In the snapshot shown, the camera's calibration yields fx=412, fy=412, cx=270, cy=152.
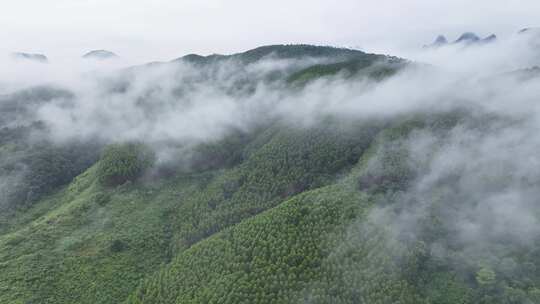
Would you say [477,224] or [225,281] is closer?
[225,281]

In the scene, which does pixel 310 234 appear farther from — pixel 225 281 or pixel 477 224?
pixel 477 224

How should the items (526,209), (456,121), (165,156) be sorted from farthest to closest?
(165,156)
(456,121)
(526,209)

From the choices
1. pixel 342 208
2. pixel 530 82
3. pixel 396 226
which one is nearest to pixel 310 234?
pixel 342 208

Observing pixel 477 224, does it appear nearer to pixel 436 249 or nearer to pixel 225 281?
pixel 436 249

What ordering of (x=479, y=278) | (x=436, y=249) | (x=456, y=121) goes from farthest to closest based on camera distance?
(x=456, y=121) < (x=436, y=249) < (x=479, y=278)

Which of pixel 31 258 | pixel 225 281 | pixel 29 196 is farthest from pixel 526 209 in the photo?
pixel 29 196

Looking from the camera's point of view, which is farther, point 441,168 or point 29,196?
point 29,196

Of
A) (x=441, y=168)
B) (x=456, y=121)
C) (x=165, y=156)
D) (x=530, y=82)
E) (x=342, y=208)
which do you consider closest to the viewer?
(x=342, y=208)

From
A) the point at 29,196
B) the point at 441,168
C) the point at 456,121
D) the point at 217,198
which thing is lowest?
the point at 29,196

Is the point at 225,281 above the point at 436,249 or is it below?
below
